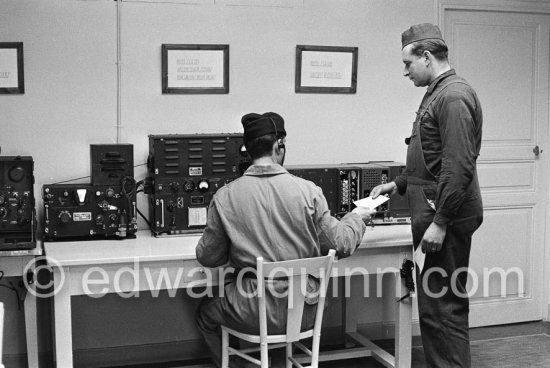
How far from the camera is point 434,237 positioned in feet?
10.7

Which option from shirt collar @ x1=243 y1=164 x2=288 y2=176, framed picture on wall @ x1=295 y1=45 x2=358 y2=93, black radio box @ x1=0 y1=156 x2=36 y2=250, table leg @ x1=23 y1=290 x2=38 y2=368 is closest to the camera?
shirt collar @ x1=243 y1=164 x2=288 y2=176

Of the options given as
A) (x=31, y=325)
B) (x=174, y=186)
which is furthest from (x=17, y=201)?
(x=174, y=186)

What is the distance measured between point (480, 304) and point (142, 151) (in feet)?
7.95

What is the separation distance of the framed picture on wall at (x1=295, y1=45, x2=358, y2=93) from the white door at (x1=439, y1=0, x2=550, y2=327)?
0.71m

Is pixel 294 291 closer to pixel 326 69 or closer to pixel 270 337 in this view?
pixel 270 337

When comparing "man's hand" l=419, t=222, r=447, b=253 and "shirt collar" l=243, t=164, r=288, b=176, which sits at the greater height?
"shirt collar" l=243, t=164, r=288, b=176

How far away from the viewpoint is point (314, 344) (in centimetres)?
319

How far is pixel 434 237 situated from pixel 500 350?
5.11 feet

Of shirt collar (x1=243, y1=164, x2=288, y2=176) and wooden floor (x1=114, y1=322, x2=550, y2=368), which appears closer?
shirt collar (x1=243, y1=164, x2=288, y2=176)

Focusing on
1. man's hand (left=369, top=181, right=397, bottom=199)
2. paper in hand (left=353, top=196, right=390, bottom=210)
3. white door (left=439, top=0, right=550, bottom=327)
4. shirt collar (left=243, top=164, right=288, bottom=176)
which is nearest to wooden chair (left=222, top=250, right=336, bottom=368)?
shirt collar (left=243, top=164, right=288, bottom=176)

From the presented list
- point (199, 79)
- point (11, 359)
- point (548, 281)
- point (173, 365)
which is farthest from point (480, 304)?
point (11, 359)

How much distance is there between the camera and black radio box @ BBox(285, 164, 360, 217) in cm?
397

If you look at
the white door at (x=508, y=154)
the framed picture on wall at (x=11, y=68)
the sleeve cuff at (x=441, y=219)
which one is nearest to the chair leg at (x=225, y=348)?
the sleeve cuff at (x=441, y=219)

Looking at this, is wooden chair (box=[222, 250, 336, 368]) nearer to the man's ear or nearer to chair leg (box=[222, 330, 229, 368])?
chair leg (box=[222, 330, 229, 368])
